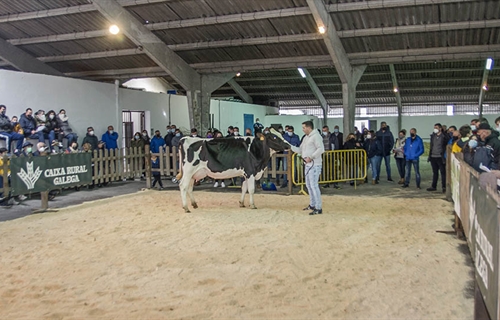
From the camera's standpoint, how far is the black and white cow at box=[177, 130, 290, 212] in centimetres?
1115

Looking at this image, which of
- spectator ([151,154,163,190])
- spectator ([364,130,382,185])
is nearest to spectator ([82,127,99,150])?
spectator ([151,154,163,190])

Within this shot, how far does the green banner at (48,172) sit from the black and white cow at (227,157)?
10.8ft

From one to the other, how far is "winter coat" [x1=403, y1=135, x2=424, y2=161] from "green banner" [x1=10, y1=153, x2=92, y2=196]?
9.80m

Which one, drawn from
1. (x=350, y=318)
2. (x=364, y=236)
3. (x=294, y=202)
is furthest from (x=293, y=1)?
(x=350, y=318)

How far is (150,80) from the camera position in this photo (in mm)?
29359

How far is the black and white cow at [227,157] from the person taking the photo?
36.6ft

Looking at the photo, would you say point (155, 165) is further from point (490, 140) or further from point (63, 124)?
point (490, 140)

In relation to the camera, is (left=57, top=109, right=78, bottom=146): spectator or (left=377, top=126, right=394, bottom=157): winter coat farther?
(left=57, top=109, right=78, bottom=146): spectator

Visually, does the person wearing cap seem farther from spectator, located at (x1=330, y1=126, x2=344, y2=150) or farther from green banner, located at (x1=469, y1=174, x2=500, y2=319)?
spectator, located at (x1=330, y1=126, x2=344, y2=150)

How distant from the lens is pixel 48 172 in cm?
1161

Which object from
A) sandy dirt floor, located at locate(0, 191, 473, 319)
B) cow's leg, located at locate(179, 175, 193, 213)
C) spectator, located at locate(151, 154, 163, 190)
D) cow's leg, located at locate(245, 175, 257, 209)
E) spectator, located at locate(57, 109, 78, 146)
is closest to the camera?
sandy dirt floor, located at locate(0, 191, 473, 319)

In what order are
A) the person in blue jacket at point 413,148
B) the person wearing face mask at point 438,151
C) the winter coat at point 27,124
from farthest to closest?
the winter coat at point 27,124, the person in blue jacket at point 413,148, the person wearing face mask at point 438,151

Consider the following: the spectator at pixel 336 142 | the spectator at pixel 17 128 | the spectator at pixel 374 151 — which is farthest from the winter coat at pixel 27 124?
the spectator at pixel 374 151

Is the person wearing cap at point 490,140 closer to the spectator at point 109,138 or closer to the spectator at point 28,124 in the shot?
the spectator at point 28,124
